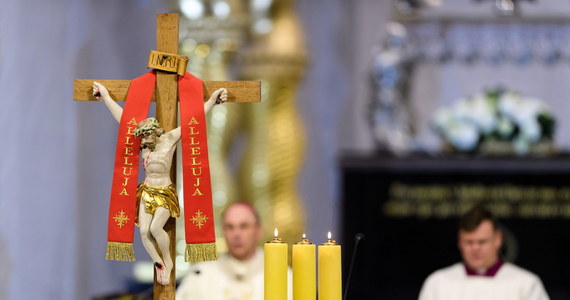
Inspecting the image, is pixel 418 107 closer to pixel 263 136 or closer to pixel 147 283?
pixel 263 136

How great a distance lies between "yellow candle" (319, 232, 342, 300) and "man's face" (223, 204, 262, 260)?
198cm

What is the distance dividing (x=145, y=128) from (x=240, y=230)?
2.25m

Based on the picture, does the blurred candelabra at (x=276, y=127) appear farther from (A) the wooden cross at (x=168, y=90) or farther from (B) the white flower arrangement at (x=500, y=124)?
(A) the wooden cross at (x=168, y=90)

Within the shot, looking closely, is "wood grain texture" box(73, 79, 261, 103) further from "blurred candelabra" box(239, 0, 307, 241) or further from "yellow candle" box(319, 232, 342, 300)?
"blurred candelabra" box(239, 0, 307, 241)

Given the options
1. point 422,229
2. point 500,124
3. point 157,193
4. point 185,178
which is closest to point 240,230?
point 185,178

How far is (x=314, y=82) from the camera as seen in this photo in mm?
10055

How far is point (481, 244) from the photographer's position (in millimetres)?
6043

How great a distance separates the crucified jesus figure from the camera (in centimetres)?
390

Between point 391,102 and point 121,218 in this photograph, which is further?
point 391,102

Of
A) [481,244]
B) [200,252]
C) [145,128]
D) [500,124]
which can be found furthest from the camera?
[500,124]

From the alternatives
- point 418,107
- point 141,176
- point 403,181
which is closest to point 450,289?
point 403,181

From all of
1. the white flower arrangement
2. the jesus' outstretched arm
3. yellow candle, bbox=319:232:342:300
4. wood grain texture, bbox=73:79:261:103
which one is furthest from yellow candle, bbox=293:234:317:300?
the white flower arrangement

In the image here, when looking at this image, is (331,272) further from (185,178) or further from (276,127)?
(276,127)

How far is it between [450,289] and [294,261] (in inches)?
94.9
